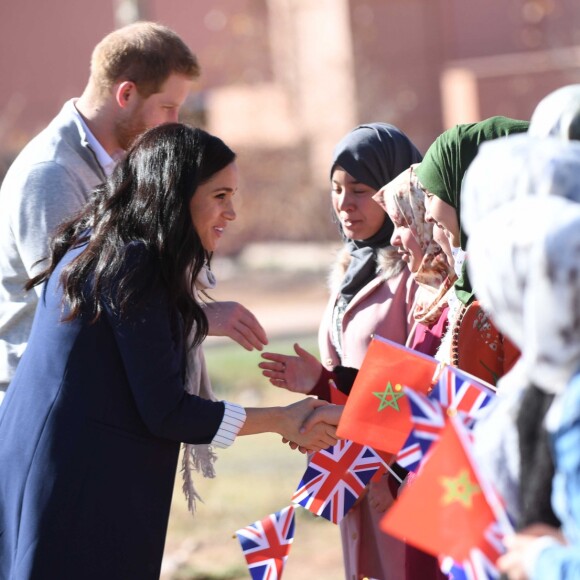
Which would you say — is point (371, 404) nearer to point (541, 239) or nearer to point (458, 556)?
point (458, 556)

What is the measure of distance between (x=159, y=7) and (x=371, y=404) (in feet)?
61.6

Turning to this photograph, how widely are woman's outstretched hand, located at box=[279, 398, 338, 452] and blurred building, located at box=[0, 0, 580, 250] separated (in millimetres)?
15090

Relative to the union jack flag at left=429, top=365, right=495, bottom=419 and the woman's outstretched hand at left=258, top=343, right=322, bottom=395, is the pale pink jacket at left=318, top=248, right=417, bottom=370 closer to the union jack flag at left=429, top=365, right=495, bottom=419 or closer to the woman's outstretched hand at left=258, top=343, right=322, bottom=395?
the woman's outstretched hand at left=258, top=343, right=322, bottom=395

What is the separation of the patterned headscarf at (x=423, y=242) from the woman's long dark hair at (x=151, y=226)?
0.59 meters

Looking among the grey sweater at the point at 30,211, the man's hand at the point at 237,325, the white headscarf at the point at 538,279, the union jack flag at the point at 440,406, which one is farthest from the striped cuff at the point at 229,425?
the white headscarf at the point at 538,279

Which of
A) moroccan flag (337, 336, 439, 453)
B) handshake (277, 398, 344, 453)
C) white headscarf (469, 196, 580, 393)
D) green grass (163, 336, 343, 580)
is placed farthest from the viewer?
green grass (163, 336, 343, 580)

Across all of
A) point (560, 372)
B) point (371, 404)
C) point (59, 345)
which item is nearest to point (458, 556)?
point (560, 372)

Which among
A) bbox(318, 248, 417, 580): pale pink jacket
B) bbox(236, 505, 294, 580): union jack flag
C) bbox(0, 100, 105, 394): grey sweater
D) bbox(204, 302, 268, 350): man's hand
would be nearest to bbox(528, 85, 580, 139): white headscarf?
bbox(318, 248, 417, 580): pale pink jacket

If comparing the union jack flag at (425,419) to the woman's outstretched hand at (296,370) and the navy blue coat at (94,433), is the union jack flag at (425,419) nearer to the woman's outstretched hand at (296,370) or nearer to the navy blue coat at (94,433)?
the navy blue coat at (94,433)

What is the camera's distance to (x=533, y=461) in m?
2.01

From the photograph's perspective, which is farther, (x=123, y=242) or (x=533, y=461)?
(x=123, y=242)

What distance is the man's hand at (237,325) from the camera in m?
3.58

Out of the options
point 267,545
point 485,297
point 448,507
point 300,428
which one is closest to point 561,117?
point 485,297

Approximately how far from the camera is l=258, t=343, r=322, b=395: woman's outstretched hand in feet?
11.4
